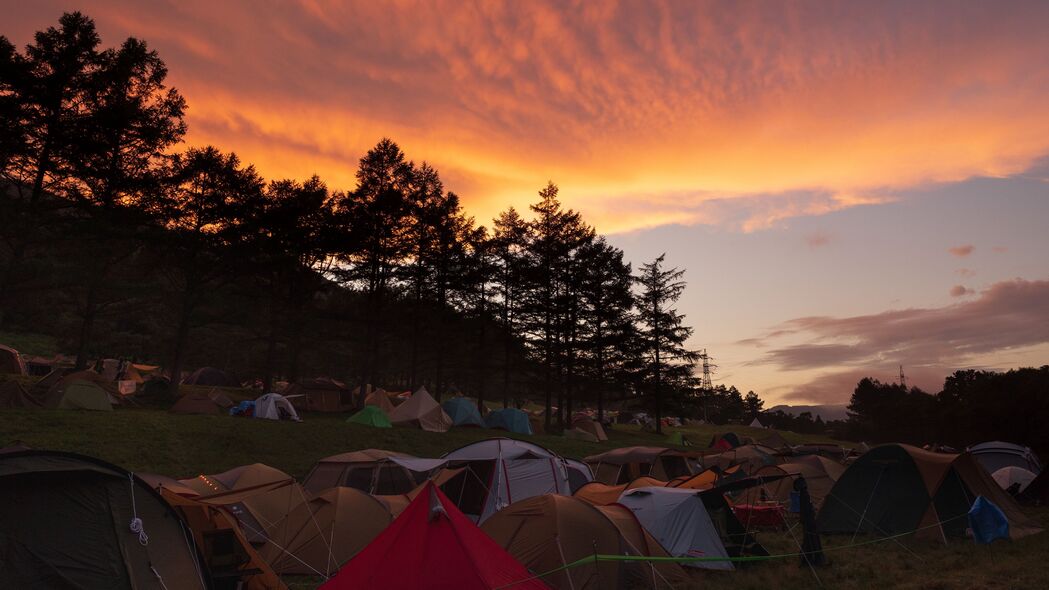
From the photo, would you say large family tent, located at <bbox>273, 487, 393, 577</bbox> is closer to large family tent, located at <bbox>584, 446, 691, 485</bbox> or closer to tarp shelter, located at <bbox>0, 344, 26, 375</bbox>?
large family tent, located at <bbox>584, 446, 691, 485</bbox>

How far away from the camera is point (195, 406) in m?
29.9

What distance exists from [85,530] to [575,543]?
23.6 feet

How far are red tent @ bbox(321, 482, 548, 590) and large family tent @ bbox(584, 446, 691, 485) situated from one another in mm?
17509

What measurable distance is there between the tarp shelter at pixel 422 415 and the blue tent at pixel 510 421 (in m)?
3.54

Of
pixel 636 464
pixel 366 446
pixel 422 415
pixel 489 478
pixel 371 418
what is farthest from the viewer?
pixel 422 415

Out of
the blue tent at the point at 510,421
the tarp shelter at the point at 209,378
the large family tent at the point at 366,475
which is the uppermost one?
the tarp shelter at the point at 209,378

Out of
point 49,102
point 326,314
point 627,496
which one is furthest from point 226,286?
point 627,496

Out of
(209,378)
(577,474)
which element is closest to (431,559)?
(577,474)

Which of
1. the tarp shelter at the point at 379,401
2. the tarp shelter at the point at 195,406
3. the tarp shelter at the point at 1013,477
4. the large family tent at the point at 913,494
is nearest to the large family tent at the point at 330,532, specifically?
the large family tent at the point at 913,494

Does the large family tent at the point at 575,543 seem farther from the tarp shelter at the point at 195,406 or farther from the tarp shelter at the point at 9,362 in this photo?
the tarp shelter at the point at 9,362

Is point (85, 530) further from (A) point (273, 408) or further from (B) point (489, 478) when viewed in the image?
(A) point (273, 408)

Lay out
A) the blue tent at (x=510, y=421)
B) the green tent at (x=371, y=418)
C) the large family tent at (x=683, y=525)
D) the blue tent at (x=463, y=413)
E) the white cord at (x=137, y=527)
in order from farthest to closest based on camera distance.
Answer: the blue tent at (x=510, y=421)
the blue tent at (x=463, y=413)
the green tent at (x=371, y=418)
the large family tent at (x=683, y=525)
the white cord at (x=137, y=527)

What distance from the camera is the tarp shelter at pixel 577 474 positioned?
2019 cm

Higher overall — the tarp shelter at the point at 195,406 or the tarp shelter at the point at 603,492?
the tarp shelter at the point at 195,406
